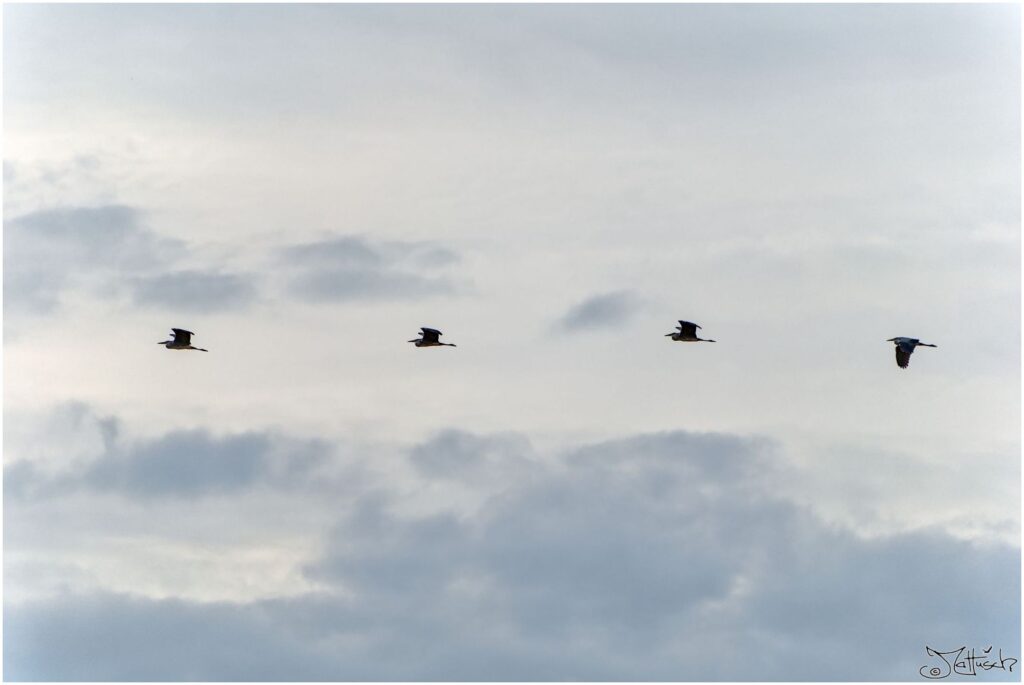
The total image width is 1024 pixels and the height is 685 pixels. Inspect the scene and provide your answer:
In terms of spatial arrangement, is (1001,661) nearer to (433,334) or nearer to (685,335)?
(685,335)

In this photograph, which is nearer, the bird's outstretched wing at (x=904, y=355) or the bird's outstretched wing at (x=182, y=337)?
the bird's outstretched wing at (x=904, y=355)

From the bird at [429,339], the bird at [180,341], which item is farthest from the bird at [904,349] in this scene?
the bird at [180,341]

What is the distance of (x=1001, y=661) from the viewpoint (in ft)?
541

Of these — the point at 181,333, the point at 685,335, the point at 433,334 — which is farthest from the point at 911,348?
the point at 181,333

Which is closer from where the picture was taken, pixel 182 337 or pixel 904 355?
pixel 904 355

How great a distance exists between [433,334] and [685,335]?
19.5 m

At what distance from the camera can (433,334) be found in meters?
144

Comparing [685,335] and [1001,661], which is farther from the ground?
[685,335]

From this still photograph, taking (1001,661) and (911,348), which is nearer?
(911,348)

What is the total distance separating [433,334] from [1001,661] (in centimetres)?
6115

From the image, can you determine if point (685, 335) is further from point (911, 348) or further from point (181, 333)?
point (181, 333)

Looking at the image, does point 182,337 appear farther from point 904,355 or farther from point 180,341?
point 904,355

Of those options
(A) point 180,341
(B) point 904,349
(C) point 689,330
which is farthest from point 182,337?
(B) point 904,349

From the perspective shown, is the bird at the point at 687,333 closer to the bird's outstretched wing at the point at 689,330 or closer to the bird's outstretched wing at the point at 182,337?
the bird's outstretched wing at the point at 689,330
